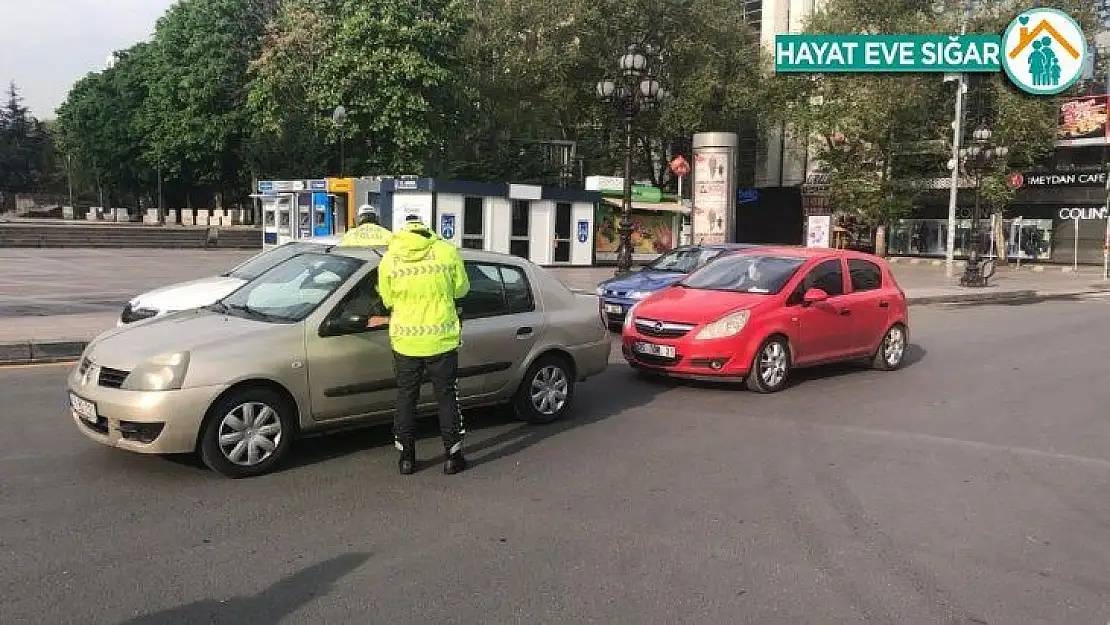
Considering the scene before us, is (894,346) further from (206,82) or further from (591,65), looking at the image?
(206,82)

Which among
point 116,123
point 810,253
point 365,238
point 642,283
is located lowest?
point 642,283

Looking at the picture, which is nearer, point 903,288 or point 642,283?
point 642,283

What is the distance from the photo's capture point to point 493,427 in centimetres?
731

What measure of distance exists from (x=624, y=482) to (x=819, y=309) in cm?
474

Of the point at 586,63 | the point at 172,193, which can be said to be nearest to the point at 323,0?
the point at 586,63

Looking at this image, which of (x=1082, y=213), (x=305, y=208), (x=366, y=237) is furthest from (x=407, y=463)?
(x=1082, y=213)

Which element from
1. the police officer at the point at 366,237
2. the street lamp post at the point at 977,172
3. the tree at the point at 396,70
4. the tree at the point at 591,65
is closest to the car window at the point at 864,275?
the police officer at the point at 366,237

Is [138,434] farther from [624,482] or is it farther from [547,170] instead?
[547,170]

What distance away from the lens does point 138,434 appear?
17.6ft

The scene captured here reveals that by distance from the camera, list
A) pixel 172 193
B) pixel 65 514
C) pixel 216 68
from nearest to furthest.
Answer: pixel 65 514
pixel 216 68
pixel 172 193

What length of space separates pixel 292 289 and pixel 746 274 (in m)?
5.45

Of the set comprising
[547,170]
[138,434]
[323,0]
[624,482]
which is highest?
[323,0]

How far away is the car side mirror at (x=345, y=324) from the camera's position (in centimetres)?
603

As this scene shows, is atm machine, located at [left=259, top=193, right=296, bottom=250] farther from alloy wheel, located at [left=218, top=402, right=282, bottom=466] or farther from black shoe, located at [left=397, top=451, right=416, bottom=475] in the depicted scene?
black shoe, located at [left=397, top=451, right=416, bottom=475]
